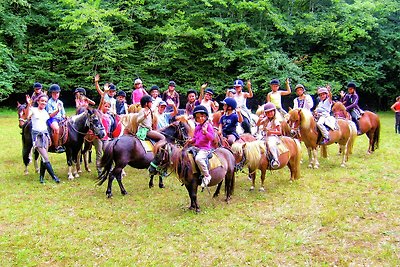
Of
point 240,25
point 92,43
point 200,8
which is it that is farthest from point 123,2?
point 240,25

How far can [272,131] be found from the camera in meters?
8.18

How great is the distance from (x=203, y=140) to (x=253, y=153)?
1502mm

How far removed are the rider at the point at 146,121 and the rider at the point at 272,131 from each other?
2466 millimetres

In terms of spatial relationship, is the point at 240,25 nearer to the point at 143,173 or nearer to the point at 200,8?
the point at 200,8

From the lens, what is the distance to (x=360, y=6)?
24.0 metres

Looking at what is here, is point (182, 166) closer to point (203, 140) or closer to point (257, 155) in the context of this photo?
point (203, 140)

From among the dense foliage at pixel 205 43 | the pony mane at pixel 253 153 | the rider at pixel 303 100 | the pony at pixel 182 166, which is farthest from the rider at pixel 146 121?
the dense foliage at pixel 205 43

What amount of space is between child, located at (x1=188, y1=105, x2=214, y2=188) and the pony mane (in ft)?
4.02

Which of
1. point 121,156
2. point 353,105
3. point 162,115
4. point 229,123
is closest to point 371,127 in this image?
point 353,105

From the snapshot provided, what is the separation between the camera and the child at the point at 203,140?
6.47 metres

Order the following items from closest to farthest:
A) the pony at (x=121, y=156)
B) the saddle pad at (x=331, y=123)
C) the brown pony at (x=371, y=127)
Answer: the pony at (x=121, y=156) → the saddle pad at (x=331, y=123) → the brown pony at (x=371, y=127)

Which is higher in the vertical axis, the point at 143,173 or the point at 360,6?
the point at 360,6

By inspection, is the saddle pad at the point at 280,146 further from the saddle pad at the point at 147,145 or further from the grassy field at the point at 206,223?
the saddle pad at the point at 147,145

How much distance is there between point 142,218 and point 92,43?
21359 mm
